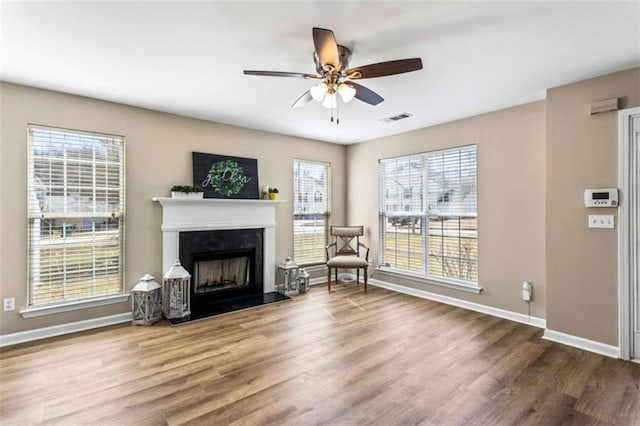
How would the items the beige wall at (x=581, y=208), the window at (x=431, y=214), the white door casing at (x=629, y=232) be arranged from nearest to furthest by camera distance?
1. the white door casing at (x=629, y=232)
2. the beige wall at (x=581, y=208)
3. the window at (x=431, y=214)

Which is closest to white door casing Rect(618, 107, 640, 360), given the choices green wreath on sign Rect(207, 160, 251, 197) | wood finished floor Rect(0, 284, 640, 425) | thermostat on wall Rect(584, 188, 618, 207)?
thermostat on wall Rect(584, 188, 618, 207)

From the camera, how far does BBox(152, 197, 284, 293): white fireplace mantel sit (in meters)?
3.88

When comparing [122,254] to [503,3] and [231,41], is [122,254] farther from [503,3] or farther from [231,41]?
[503,3]

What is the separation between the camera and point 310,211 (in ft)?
17.9

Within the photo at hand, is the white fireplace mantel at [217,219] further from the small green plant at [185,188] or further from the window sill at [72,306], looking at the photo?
the window sill at [72,306]

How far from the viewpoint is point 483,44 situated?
2.32 metres

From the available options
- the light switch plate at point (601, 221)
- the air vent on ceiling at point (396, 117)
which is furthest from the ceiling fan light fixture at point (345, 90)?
the light switch plate at point (601, 221)

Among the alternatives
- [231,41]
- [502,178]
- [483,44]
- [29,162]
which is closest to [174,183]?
[29,162]

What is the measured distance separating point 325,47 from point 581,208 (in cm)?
286

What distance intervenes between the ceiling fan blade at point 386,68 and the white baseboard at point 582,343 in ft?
9.69

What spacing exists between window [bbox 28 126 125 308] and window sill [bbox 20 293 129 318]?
4 centimetres

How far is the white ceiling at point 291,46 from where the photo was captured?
6.36 ft

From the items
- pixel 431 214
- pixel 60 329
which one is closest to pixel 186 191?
pixel 60 329

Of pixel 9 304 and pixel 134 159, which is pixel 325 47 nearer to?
pixel 134 159
